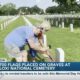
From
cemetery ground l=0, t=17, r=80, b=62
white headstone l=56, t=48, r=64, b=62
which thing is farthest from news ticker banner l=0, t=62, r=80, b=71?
cemetery ground l=0, t=17, r=80, b=62

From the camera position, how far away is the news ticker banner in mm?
9758

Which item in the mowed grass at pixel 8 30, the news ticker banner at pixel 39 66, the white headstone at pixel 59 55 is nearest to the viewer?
the news ticker banner at pixel 39 66

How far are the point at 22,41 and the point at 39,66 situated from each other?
89 centimetres

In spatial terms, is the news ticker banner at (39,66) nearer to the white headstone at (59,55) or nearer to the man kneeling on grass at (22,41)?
the white headstone at (59,55)

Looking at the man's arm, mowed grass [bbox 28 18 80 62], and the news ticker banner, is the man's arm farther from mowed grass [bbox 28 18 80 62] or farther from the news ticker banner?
the news ticker banner

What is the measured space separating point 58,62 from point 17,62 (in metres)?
0.96

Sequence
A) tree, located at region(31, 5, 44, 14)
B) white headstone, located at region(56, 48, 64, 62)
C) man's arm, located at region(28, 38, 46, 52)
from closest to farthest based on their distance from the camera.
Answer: white headstone, located at region(56, 48, 64, 62) < man's arm, located at region(28, 38, 46, 52) < tree, located at region(31, 5, 44, 14)

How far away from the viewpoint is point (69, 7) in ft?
37.0

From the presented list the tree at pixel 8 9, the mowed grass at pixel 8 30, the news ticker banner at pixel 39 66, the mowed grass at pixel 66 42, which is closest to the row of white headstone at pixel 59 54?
the mowed grass at pixel 66 42

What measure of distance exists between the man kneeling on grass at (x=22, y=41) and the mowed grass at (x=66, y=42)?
0.90ft

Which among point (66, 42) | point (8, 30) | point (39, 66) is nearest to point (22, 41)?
point (8, 30)

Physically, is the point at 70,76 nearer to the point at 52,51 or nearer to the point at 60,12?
the point at 52,51

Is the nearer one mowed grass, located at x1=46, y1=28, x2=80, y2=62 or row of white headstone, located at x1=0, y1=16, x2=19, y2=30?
mowed grass, located at x1=46, y1=28, x2=80, y2=62

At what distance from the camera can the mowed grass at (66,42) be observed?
10.5 m
